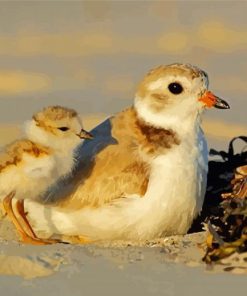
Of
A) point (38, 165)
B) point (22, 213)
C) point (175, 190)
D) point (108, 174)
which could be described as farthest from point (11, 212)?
point (175, 190)

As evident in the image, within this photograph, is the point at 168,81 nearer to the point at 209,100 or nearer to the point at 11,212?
the point at 209,100

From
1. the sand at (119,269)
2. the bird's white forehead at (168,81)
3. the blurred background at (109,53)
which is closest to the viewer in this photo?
the sand at (119,269)

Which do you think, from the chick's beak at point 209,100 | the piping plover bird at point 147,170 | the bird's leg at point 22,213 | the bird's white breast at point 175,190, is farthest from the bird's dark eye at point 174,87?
the bird's leg at point 22,213

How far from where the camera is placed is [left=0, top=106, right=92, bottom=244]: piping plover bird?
568cm

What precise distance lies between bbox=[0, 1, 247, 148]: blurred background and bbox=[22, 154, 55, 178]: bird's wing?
225 centimetres

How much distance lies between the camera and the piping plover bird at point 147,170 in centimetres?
573

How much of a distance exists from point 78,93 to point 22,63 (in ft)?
2.82

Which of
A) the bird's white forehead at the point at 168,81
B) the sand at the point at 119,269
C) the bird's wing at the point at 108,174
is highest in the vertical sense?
the bird's white forehead at the point at 168,81

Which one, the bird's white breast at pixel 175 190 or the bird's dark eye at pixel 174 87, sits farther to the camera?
the bird's dark eye at pixel 174 87

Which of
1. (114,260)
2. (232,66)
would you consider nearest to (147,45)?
(232,66)

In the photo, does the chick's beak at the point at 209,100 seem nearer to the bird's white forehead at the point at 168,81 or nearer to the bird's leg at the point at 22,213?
the bird's white forehead at the point at 168,81

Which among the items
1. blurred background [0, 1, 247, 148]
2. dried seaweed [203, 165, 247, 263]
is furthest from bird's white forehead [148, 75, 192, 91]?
blurred background [0, 1, 247, 148]

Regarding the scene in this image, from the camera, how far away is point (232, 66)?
946 cm

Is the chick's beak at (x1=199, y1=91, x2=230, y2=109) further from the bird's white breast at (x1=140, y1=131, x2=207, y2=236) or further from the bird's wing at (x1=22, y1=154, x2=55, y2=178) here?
the bird's wing at (x1=22, y1=154, x2=55, y2=178)
